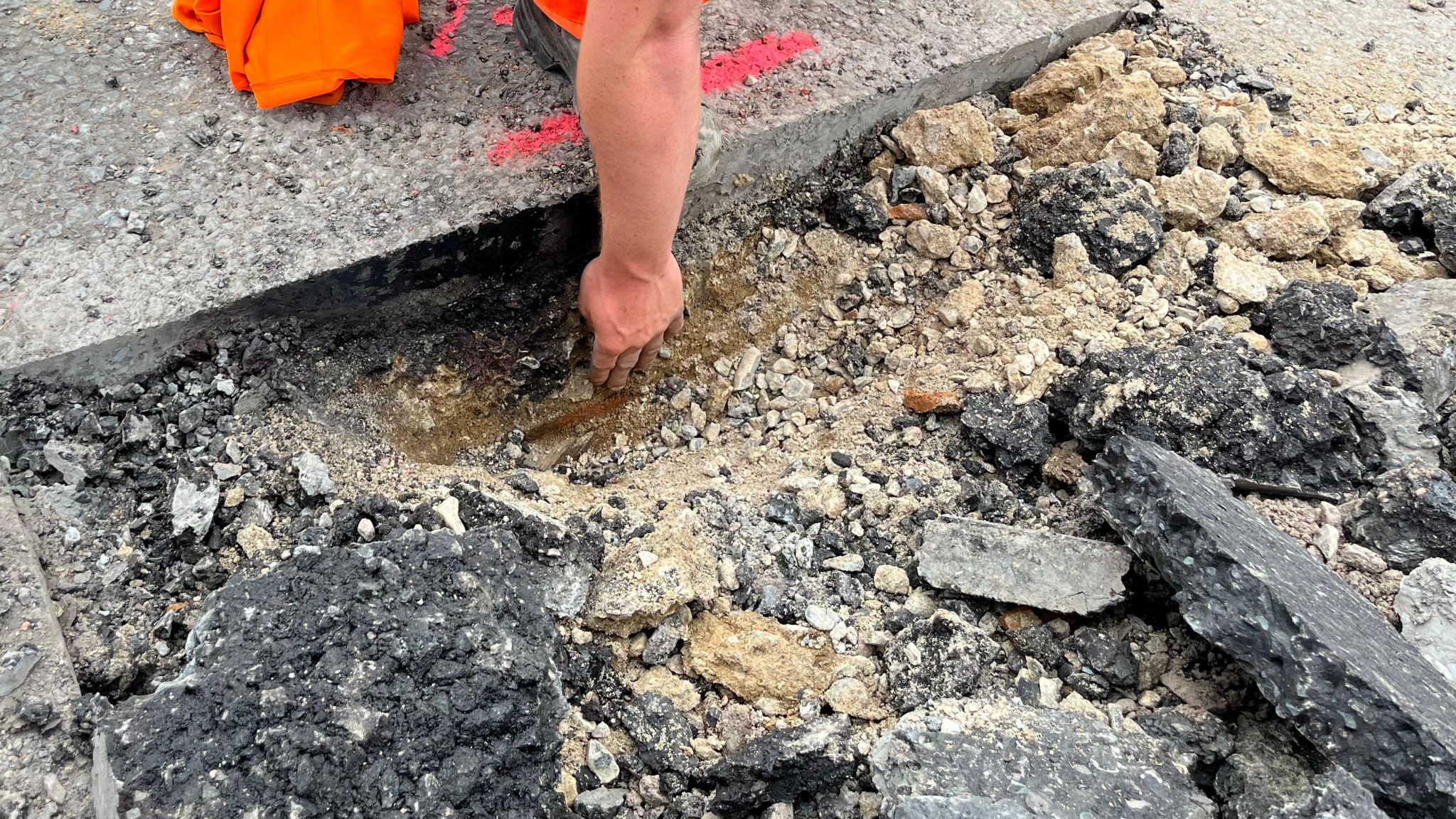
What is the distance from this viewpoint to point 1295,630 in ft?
4.51

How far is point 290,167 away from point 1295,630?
80.7 inches

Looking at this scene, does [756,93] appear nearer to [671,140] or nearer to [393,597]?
[671,140]

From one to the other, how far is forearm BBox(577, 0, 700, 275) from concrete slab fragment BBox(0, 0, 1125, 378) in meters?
Answer: 0.35

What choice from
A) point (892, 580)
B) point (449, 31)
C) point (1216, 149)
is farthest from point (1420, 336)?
point (449, 31)

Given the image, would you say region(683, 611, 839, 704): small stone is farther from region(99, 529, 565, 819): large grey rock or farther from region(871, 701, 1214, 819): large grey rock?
region(99, 529, 565, 819): large grey rock

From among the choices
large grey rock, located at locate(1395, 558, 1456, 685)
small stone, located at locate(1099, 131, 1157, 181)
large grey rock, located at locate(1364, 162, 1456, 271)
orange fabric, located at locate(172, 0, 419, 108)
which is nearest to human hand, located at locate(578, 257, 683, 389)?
orange fabric, located at locate(172, 0, 419, 108)

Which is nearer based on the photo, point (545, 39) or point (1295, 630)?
point (1295, 630)

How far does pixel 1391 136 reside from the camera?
2.59 m

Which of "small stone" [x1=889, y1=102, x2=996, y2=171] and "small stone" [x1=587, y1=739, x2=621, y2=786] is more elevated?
"small stone" [x1=889, y1=102, x2=996, y2=171]

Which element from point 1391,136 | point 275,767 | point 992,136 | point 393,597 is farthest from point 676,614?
point 1391,136

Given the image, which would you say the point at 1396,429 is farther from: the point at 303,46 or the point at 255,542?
the point at 303,46

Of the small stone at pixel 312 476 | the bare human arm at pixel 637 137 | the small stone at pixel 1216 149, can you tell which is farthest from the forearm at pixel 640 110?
the small stone at pixel 1216 149

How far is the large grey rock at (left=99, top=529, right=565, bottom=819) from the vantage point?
123 cm

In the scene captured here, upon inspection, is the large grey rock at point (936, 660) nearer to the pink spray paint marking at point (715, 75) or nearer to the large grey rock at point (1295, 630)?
the large grey rock at point (1295, 630)
